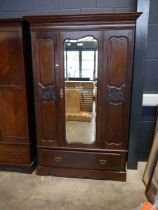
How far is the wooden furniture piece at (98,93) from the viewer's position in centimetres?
200

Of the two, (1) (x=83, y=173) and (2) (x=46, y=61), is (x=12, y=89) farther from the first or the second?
(1) (x=83, y=173)

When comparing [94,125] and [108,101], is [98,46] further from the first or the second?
[94,125]

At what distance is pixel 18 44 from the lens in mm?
2174

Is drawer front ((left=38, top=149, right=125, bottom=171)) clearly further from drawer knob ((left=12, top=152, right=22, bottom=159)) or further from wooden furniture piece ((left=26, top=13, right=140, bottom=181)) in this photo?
drawer knob ((left=12, top=152, right=22, bottom=159))

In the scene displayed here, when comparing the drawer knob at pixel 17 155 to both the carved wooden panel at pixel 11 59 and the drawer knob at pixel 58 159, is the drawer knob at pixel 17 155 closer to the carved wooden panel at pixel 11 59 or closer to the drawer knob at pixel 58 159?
the drawer knob at pixel 58 159

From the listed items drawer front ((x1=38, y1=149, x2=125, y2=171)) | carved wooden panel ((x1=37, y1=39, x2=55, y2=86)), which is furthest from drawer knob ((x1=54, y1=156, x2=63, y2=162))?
carved wooden panel ((x1=37, y1=39, x2=55, y2=86))

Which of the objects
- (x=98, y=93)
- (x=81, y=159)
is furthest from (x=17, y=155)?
(x=98, y=93)

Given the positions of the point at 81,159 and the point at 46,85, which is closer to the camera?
the point at 46,85

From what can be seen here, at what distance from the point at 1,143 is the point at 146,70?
2.00m

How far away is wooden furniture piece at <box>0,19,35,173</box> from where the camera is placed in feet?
7.14

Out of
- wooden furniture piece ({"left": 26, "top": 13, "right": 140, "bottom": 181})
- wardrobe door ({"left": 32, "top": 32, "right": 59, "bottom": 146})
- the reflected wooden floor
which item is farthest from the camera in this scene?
the reflected wooden floor

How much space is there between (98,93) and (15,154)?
1286 mm

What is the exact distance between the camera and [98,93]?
2.16 meters

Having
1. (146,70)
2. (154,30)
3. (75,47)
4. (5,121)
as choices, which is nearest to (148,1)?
(154,30)
